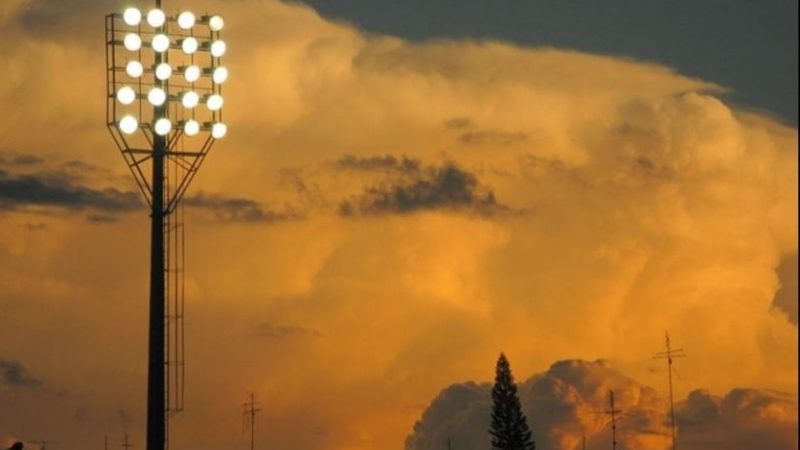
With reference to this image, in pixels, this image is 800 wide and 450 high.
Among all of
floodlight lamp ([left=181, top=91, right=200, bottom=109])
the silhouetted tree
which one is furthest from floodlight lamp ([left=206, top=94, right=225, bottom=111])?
the silhouetted tree

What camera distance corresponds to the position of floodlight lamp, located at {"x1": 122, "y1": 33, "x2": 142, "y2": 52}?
53.7 m

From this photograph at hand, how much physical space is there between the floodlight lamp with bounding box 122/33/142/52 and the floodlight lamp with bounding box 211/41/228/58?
211 centimetres

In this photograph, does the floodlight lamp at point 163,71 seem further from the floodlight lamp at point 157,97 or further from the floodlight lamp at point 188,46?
the floodlight lamp at point 188,46

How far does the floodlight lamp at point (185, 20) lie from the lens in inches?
2141

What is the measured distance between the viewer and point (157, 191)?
178 feet

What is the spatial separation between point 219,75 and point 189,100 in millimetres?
1092

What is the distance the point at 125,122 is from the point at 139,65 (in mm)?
1573

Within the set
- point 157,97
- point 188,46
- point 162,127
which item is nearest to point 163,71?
point 157,97

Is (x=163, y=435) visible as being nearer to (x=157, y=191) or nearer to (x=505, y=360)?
(x=157, y=191)

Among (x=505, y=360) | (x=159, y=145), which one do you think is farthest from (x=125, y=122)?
(x=505, y=360)

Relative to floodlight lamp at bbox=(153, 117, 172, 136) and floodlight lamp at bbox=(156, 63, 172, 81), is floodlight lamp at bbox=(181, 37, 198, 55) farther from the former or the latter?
floodlight lamp at bbox=(153, 117, 172, 136)

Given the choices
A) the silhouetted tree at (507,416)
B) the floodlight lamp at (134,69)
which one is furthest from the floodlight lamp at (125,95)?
the silhouetted tree at (507,416)

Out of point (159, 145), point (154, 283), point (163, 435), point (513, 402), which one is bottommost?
point (163, 435)

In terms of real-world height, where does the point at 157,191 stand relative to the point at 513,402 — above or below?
below
